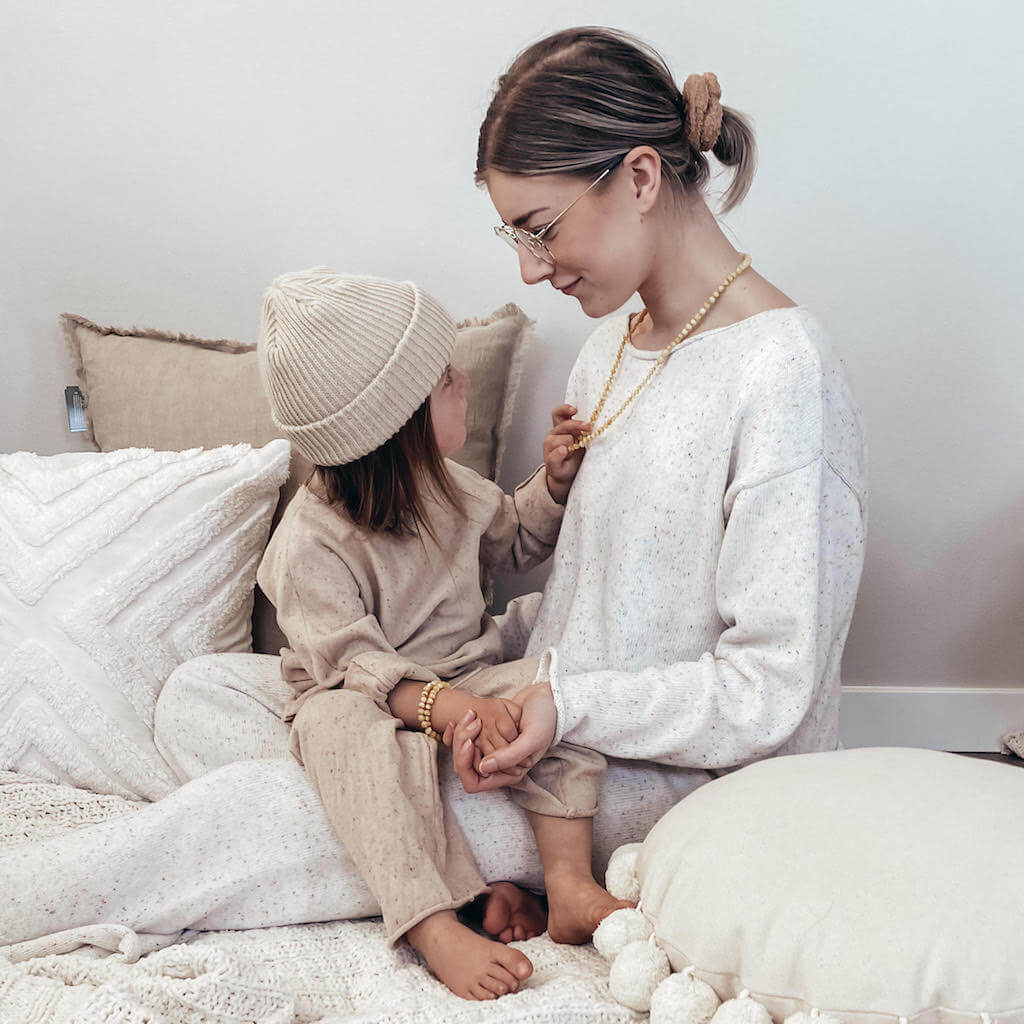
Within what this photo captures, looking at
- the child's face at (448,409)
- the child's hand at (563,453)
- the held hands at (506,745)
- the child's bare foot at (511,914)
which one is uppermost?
the child's face at (448,409)

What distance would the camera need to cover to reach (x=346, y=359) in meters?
1.18

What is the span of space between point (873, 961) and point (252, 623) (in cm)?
102

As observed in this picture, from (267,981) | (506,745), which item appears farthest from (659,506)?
(267,981)

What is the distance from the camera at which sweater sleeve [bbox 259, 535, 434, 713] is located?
1.18 meters

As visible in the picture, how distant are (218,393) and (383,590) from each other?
0.48 metres

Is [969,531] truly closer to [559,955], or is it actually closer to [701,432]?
[701,432]

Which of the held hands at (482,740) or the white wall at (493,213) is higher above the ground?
the white wall at (493,213)

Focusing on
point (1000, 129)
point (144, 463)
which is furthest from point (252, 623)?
point (1000, 129)

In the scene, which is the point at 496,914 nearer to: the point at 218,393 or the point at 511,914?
the point at 511,914

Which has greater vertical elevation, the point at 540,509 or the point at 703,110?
the point at 703,110

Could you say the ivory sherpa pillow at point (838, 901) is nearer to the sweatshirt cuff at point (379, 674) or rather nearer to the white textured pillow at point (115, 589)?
the sweatshirt cuff at point (379, 674)

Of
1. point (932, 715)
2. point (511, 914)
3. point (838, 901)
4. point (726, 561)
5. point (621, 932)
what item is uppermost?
point (726, 561)

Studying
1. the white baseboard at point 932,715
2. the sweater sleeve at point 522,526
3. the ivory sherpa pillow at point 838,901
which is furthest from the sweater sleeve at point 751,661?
the white baseboard at point 932,715

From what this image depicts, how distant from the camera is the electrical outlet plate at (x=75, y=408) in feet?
5.80
